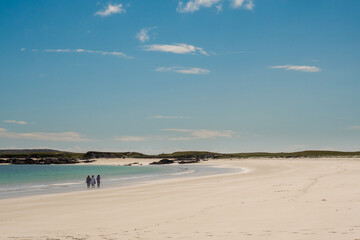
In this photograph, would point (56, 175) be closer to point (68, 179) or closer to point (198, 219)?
point (68, 179)

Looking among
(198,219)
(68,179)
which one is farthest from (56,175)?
(198,219)

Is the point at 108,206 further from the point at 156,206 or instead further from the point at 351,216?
the point at 351,216

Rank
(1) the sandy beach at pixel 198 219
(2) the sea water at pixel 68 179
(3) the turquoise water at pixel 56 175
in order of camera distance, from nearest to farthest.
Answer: (1) the sandy beach at pixel 198 219, (2) the sea water at pixel 68 179, (3) the turquoise water at pixel 56 175

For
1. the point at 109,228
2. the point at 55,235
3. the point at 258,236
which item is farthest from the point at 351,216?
the point at 55,235

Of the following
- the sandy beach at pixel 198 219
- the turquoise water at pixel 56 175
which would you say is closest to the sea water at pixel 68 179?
the turquoise water at pixel 56 175

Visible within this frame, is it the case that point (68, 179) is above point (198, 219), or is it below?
below

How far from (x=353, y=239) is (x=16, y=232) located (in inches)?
429

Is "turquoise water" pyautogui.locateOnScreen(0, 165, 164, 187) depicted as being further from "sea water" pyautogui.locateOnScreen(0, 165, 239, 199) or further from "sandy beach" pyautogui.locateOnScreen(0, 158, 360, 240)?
"sandy beach" pyautogui.locateOnScreen(0, 158, 360, 240)

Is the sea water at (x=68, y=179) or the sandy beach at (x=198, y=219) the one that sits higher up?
the sandy beach at (x=198, y=219)

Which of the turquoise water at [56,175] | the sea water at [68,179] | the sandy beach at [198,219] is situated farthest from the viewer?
the turquoise water at [56,175]

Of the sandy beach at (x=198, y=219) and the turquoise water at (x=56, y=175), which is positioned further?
the turquoise water at (x=56, y=175)

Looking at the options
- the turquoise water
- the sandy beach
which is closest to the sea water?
the turquoise water

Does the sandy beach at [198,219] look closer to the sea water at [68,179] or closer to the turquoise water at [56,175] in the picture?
the sea water at [68,179]

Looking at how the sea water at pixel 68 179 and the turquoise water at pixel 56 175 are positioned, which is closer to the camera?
the sea water at pixel 68 179
